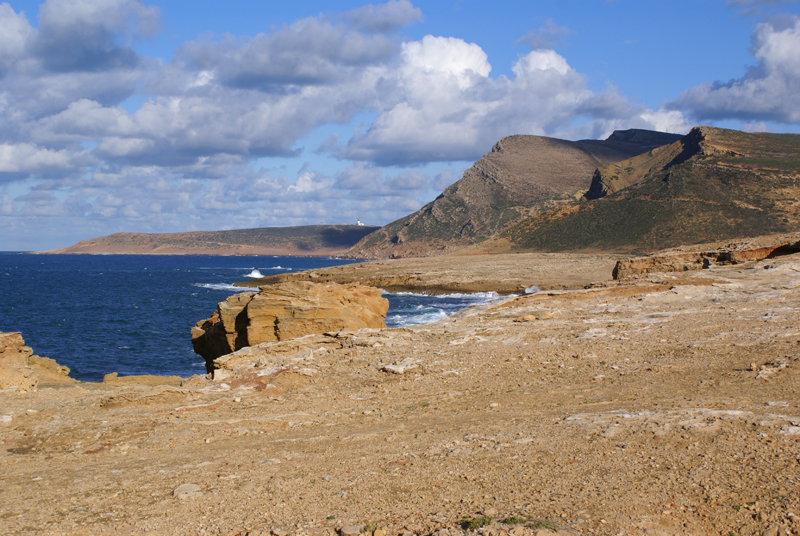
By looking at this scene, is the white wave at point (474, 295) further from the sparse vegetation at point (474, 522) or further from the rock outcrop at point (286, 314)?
the sparse vegetation at point (474, 522)

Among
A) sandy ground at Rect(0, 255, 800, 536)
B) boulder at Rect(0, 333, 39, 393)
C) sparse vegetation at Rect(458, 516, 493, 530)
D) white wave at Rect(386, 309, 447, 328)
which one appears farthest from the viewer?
white wave at Rect(386, 309, 447, 328)

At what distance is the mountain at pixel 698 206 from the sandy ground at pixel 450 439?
6566 centimetres

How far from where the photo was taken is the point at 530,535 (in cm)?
504

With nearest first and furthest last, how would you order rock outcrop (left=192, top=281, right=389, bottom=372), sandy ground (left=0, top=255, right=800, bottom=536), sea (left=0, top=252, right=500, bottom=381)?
sandy ground (left=0, top=255, right=800, bottom=536), rock outcrop (left=192, top=281, right=389, bottom=372), sea (left=0, top=252, right=500, bottom=381)

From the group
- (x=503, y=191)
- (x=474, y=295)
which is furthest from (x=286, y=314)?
(x=503, y=191)

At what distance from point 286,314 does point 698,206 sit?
76771 mm

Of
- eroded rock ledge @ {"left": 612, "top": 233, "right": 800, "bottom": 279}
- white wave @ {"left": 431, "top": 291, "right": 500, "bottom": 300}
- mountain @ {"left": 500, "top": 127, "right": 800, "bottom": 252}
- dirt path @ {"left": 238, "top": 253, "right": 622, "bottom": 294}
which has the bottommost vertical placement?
white wave @ {"left": 431, "top": 291, "right": 500, "bottom": 300}

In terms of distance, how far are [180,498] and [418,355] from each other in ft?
24.4

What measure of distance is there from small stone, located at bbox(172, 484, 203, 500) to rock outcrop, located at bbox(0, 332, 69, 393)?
25.3 ft

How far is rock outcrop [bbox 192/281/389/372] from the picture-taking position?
16.7 metres

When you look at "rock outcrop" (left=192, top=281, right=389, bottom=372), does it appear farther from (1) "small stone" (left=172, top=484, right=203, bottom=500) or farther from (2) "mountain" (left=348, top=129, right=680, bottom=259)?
(2) "mountain" (left=348, top=129, right=680, bottom=259)

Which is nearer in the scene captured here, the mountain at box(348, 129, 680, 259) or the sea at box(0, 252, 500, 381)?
the sea at box(0, 252, 500, 381)

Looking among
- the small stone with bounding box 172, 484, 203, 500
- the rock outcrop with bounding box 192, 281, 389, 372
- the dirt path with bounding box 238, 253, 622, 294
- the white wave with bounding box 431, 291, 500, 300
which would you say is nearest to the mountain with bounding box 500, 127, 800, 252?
the dirt path with bounding box 238, 253, 622, 294

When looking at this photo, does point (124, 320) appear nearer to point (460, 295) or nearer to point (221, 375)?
point (460, 295)
